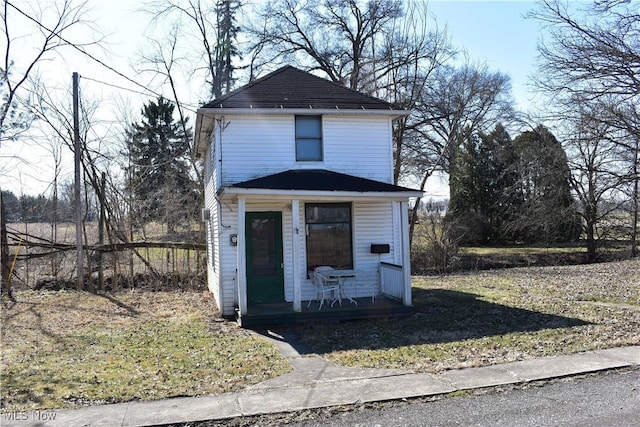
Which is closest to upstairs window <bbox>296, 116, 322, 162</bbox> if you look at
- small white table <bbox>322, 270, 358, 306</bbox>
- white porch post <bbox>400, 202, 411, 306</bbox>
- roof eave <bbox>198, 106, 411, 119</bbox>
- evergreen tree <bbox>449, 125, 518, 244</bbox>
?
roof eave <bbox>198, 106, 411, 119</bbox>

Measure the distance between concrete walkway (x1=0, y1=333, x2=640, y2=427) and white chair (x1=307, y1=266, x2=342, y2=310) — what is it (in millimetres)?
3742

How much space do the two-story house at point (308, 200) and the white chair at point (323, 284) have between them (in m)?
0.15

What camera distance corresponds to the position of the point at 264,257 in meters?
11.4

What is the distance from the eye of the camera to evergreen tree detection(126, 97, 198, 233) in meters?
22.8

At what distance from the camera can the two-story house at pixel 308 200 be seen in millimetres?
10938

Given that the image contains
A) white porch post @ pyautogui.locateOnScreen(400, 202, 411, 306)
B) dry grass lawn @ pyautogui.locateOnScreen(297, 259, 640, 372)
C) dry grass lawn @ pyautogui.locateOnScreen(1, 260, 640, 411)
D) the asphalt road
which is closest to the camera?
the asphalt road

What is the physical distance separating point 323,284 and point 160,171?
21516 millimetres

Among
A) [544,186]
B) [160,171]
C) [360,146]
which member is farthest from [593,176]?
[160,171]

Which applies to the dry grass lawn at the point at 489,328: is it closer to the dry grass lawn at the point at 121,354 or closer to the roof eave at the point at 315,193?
the dry grass lawn at the point at 121,354

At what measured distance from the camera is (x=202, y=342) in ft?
Answer: 27.7

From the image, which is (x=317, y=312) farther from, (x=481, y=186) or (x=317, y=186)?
(x=481, y=186)

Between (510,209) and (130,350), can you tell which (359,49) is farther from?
(130,350)

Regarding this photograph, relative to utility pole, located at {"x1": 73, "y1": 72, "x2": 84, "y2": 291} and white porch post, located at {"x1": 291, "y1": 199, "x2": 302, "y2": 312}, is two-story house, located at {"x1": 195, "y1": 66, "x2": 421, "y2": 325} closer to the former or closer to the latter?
white porch post, located at {"x1": 291, "y1": 199, "x2": 302, "y2": 312}

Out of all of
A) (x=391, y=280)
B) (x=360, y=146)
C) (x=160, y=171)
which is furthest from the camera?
(x=160, y=171)
